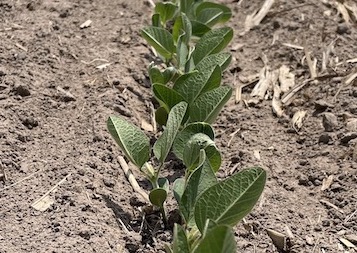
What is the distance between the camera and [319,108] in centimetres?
211

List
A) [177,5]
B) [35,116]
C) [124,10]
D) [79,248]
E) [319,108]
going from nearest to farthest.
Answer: [79,248]
[35,116]
[319,108]
[177,5]
[124,10]

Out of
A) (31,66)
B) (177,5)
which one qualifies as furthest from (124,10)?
(31,66)

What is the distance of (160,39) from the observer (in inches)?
81.0

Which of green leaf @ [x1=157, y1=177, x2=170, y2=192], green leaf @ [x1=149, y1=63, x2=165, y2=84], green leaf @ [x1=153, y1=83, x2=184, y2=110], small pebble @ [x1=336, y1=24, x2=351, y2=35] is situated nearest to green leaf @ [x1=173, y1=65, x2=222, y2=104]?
green leaf @ [x1=153, y1=83, x2=184, y2=110]

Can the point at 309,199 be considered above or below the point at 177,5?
below

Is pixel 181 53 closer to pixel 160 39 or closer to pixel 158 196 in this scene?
pixel 160 39

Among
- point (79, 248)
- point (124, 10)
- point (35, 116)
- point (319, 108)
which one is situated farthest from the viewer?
point (124, 10)

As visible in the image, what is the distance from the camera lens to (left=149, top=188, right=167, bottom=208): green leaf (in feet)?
5.12

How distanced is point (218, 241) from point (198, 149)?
0.45 metres

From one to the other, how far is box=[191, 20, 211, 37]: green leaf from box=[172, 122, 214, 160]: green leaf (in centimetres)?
62

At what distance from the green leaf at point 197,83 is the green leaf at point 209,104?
6 centimetres

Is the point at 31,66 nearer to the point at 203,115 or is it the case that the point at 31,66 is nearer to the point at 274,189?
the point at 203,115

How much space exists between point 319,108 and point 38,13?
3.16 feet

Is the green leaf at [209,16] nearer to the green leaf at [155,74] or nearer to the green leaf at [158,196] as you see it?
the green leaf at [155,74]
